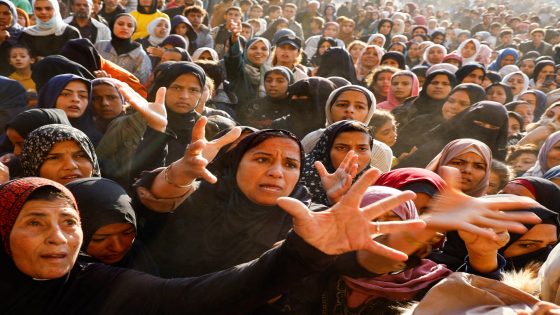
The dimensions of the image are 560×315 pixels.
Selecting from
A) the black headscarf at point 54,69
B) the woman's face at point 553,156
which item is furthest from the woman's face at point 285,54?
the woman's face at point 553,156

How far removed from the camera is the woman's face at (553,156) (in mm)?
3678

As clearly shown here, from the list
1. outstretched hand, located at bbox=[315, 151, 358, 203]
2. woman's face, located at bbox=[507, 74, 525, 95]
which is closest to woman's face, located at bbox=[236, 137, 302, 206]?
outstretched hand, located at bbox=[315, 151, 358, 203]

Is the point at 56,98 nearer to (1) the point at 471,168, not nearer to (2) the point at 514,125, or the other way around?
(1) the point at 471,168

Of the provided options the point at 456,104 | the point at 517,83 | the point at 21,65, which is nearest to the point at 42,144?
the point at 21,65

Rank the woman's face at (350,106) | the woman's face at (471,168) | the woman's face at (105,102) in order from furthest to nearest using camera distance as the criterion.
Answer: the woman's face at (350,106), the woman's face at (105,102), the woman's face at (471,168)

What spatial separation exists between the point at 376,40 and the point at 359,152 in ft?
21.5

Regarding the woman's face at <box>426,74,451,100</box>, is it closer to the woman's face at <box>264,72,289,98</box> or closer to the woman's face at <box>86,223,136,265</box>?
the woman's face at <box>264,72,289,98</box>

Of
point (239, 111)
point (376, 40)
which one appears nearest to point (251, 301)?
point (239, 111)

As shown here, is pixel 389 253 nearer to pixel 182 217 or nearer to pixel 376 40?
pixel 182 217

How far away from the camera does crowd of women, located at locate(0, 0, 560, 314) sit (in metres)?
1.48

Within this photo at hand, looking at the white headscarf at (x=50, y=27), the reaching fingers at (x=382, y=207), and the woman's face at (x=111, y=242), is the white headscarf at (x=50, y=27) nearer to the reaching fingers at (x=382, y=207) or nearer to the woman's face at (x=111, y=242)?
the woman's face at (x=111, y=242)

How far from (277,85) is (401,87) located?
4.53ft

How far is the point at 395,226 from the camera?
1.46 meters

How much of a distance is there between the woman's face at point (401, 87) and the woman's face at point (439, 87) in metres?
0.30
